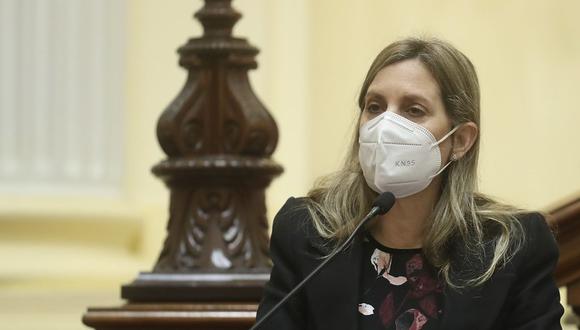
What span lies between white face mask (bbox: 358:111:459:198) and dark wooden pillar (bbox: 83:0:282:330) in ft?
3.43

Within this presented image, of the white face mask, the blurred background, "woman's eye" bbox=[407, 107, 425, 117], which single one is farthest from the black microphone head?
the blurred background

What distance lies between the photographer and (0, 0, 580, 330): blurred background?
616 cm

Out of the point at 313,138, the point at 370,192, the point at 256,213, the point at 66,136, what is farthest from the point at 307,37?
the point at 370,192

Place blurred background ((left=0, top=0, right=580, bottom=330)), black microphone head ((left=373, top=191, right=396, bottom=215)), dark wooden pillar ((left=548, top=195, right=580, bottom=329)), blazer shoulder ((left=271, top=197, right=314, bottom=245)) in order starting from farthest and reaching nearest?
1. blurred background ((left=0, top=0, right=580, bottom=330))
2. dark wooden pillar ((left=548, top=195, right=580, bottom=329))
3. blazer shoulder ((left=271, top=197, right=314, bottom=245))
4. black microphone head ((left=373, top=191, right=396, bottom=215))

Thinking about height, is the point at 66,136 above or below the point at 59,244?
above

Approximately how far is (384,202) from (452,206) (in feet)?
0.79

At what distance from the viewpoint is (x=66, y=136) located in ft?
20.5

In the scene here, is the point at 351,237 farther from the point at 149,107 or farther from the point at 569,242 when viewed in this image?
the point at 149,107

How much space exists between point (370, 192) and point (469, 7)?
3380 mm

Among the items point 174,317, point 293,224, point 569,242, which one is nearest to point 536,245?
point 293,224

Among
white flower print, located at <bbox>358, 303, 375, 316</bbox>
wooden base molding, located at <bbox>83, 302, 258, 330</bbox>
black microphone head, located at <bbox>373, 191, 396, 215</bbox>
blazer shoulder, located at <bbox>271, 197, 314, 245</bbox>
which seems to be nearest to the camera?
black microphone head, located at <bbox>373, 191, 396, 215</bbox>

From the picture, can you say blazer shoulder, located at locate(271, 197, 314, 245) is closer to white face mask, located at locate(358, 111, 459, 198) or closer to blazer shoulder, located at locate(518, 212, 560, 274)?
white face mask, located at locate(358, 111, 459, 198)

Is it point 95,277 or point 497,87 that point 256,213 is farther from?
point 497,87

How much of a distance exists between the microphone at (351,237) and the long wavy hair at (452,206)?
0.58ft
